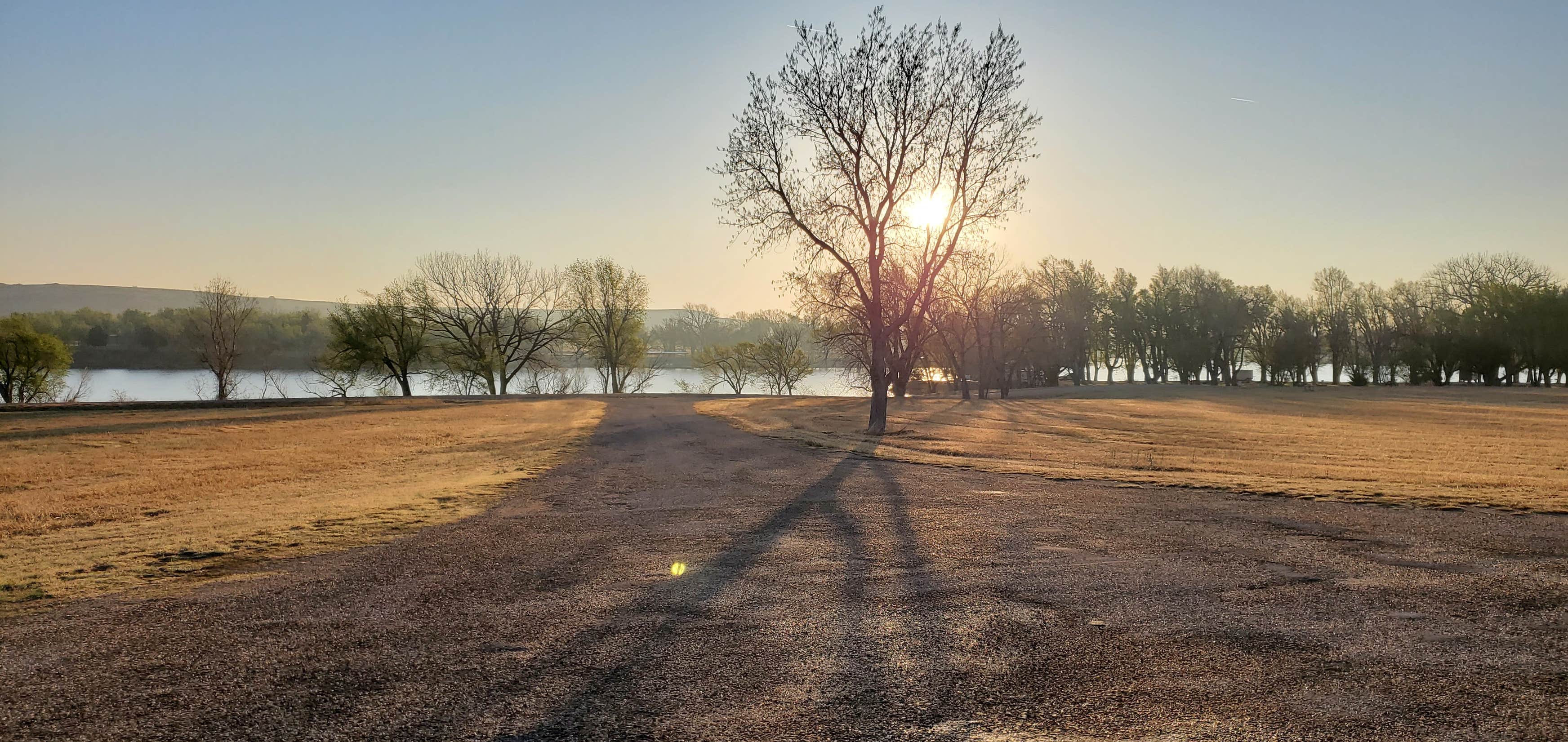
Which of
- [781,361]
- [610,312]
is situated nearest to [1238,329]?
[781,361]

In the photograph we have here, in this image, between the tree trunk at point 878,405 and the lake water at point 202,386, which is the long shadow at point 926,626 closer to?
the tree trunk at point 878,405

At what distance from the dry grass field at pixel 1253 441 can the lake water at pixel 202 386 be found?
24.3m

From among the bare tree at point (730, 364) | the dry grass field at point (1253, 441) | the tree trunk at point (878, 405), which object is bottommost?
the dry grass field at point (1253, 441)

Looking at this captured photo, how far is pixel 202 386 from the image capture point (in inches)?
2480

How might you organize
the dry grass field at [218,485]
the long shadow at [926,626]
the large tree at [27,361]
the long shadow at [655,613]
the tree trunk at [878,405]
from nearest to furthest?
the long shadow at [655,613] → the long shadow at [926,626] → the dry grass field at [218,485] → the tree trunk at [878,405] → the large tree at [27,361]

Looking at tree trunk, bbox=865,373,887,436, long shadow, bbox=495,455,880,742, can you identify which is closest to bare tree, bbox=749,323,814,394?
tree trunk, bbox=865,373,887,436

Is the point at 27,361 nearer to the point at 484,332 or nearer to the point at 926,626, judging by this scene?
the point at 484,332

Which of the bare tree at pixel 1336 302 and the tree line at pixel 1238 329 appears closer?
the tree line at pixel 1238 329

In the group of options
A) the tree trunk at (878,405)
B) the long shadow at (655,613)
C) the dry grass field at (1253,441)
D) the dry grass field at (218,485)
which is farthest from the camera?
the tree trunk at (878,405)

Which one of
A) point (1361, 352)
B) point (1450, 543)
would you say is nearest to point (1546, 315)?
point (1361, 352)

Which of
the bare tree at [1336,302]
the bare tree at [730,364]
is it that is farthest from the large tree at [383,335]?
the bare tree at [1336,302]

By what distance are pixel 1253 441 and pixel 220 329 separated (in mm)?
59806

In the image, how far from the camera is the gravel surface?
4.08 metres

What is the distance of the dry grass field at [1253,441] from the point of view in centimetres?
1259
